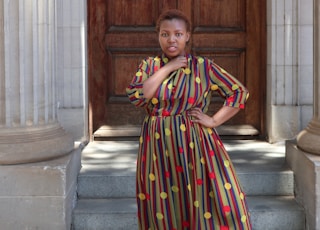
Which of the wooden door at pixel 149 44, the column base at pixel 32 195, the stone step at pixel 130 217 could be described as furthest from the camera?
the wooden door at pixel 149 44

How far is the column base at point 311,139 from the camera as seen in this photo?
16.0 ft

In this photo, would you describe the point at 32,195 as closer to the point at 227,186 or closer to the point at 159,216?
the point at 159,216

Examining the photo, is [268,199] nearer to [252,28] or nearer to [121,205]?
[121,205]

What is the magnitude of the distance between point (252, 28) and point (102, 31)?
5.53ft

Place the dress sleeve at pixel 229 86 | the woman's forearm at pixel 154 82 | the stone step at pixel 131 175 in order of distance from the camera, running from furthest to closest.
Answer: the stone step at pixel 131 175
the dress sleeve at pixel 229 86
the woman's forearm at pixel 154 82

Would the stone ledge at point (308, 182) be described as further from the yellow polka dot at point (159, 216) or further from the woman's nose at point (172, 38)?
the woman's nose at point (172, 38)

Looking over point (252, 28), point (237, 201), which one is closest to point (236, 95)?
point (237, 201)

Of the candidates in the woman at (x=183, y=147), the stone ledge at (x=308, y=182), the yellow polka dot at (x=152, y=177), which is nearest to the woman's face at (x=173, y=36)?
the woman at (x=183, y=147)

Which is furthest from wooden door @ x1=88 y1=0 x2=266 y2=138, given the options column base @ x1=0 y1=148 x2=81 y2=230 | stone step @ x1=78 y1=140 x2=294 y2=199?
column base @ x1=0 y1=148 x2=81 y2=230

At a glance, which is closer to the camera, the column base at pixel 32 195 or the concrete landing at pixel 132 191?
the column base at pixel 32 195

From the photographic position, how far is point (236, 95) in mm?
3447

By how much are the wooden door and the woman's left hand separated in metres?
3.68

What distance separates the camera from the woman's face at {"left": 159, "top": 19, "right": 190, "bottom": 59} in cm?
336

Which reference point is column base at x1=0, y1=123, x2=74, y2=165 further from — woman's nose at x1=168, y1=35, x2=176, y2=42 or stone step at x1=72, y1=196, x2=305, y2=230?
woman's nose at x1=168, y1=35, x2=176, y2=42
